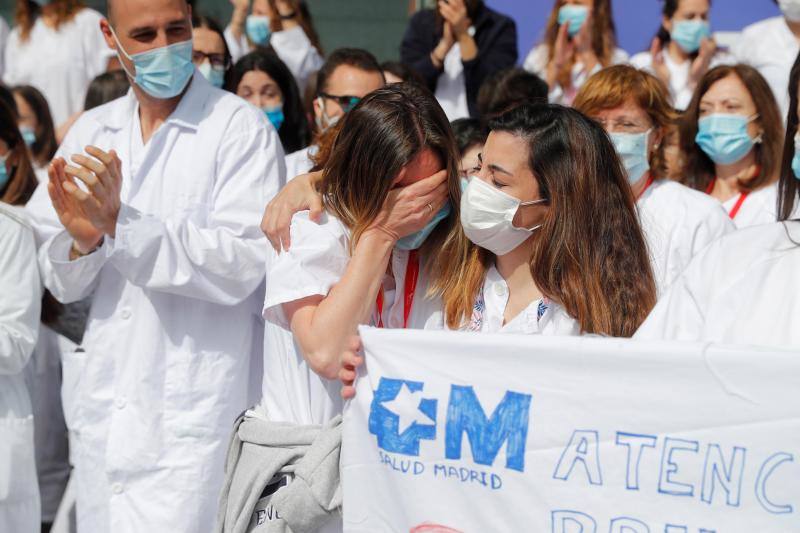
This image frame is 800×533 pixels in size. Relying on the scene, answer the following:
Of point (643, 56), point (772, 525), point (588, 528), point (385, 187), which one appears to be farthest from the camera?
point (643, 56)

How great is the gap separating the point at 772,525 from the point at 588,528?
1.36 ft

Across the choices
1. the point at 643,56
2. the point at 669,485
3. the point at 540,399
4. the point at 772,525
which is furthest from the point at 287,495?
the point at 643,56

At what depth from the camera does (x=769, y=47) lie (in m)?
6.45

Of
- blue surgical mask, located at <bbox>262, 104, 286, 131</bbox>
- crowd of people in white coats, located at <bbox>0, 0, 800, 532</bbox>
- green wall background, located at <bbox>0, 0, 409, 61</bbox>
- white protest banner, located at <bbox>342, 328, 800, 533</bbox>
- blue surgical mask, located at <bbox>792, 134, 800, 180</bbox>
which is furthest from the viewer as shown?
green wall background, located at <bbox>0, 0, 409, 61</bbox>

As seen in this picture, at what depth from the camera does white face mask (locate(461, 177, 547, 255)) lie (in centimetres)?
312

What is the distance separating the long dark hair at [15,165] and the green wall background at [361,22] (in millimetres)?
4269

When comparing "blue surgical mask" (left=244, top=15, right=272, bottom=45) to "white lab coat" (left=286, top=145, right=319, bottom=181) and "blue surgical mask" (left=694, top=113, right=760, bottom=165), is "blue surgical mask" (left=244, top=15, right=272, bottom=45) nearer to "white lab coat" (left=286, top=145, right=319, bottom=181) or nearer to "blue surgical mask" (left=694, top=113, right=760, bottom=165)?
"white lab coat" (left=286, top=145, right=319, bottom=181)

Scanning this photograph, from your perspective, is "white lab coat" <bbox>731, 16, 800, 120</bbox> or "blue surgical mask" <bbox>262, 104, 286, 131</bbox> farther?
"white lab coat" <bbox>731, 16, 800, 120</bbox>

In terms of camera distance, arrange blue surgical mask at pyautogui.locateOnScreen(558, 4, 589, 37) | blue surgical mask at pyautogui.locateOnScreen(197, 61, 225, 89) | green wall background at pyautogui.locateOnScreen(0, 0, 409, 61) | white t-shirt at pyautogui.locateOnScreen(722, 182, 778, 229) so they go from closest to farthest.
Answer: white t-shirt at pyautogui.locateOnScreen(722, 182, 778, 229), blue surgical mask at pyautogui.locateOnScreen(197, 61, 225, 89), blue surgical mask at pyautogui.locateOnScreen(558, 4, 589, 37), green wall background at pyautogui.locateOnScreen(0, 0, 409, 61)

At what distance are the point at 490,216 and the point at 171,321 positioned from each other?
1.39 metres

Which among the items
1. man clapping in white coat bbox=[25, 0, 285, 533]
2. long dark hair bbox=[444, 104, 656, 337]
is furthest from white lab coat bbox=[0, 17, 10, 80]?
long dark hair bbox=[444, 104, 656, 337]

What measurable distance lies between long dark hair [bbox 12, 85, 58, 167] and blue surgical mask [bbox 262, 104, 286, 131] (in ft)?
4.92

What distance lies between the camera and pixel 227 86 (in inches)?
218

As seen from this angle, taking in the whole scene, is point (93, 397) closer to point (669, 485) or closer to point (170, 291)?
point (170, 291)
